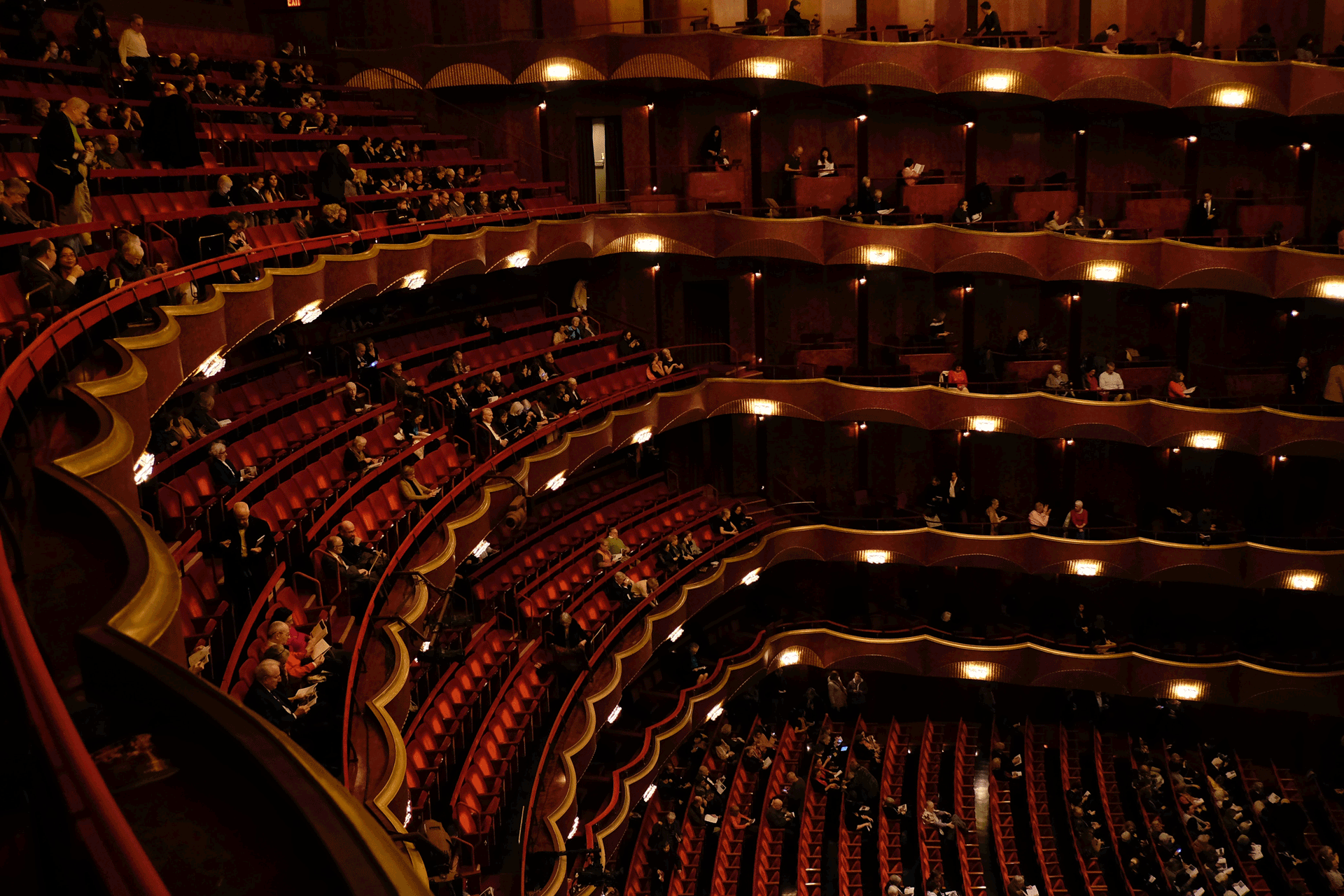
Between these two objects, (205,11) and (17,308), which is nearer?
(17,308)

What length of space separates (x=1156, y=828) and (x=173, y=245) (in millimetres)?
13356

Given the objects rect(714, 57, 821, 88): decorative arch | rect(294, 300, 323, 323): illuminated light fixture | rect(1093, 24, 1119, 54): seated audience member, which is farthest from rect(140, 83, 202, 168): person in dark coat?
rect(1093, 24, 1119, 54): seated audience member

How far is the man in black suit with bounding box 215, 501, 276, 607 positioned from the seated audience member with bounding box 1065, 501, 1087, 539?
43.6 ft

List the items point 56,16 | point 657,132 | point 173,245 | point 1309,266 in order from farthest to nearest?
point 657,132, point 1309,266, point 56,16, point 173,245

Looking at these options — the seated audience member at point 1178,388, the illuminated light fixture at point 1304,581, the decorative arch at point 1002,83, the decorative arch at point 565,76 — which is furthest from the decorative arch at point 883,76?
the illuminated light fixture at point 1304,581

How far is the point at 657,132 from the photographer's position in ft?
60.8

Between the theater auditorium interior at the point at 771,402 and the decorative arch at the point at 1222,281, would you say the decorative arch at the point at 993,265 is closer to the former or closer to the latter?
the theater auditorium interior at the point at 771,402

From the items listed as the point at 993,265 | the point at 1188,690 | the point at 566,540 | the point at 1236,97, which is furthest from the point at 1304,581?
the point at 566,540

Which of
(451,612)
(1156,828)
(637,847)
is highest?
(451,612)

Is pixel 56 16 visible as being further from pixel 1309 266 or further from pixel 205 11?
pixel 1309 266

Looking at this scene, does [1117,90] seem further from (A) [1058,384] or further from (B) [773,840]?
(B) [773,840]

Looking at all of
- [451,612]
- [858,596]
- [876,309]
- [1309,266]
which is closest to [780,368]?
[876,309]

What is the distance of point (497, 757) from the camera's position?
1036 cm

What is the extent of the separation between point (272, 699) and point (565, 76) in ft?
44.2
